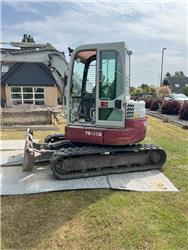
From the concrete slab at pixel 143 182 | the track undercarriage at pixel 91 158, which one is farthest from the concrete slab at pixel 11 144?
the concrete slab at pixel 143 182

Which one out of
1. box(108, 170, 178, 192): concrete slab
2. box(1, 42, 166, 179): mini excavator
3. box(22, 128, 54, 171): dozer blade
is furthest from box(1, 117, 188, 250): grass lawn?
box(22, 128, 54, 171): dozer blade

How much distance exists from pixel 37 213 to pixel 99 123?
2.41 meters

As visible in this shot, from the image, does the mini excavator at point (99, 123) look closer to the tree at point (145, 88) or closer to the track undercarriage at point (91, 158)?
the track undercarriage at point (91, 158)

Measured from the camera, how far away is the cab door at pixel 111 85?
5727 millimetres

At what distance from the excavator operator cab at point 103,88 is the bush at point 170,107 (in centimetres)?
1438

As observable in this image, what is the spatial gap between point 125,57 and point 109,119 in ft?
4.18

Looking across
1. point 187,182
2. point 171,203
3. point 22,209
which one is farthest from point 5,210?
point 187,182

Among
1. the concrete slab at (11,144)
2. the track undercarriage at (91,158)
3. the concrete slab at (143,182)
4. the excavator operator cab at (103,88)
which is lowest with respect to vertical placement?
the concrete slab at (143,182)

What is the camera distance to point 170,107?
19.9 m

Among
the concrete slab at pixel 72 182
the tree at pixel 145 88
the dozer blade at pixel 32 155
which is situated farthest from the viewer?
the tree at pixel 145 88

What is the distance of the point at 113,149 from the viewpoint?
19.7 ft

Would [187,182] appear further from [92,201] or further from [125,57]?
[125,57]

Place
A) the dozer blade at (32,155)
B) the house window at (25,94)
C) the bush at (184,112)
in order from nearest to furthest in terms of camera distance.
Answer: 1. the dozer blade at (32,155)
2. the bush at (184,112)
3. the house window at (25,94)

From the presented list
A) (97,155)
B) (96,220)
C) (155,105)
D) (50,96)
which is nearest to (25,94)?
(50,96)
